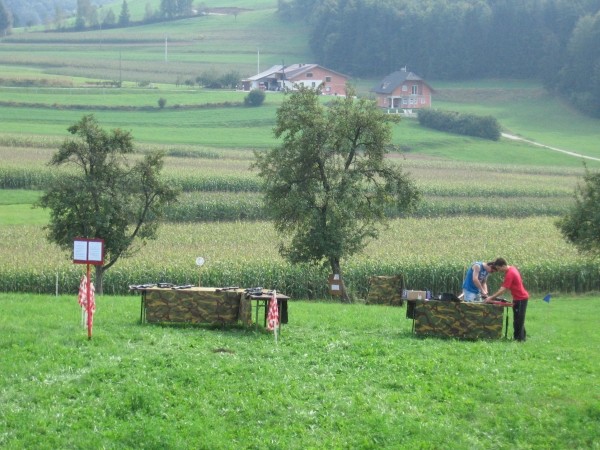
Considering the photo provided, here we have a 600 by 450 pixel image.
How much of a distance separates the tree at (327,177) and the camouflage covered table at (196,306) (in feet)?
43.2

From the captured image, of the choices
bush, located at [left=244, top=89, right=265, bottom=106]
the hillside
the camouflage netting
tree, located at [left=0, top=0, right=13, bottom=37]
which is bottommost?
the camouflage netting

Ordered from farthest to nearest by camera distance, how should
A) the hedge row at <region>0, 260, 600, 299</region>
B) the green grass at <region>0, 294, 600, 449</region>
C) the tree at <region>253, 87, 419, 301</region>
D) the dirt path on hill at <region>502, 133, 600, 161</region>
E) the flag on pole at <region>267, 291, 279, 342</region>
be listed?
the dirt path on hill at <region>502, 133, 600, 161</region>, the hedge row at <region>0, 260, 600, 299</region>, the tree at <region>253, 87, 419, 301</region>, the flag on pole at <region>267, 291, 279, 342</region>, the green grass at <region>0, 294, 600, 449</region>

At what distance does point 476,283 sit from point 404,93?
110757 millimetres

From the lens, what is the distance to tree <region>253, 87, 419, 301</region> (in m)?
36.0

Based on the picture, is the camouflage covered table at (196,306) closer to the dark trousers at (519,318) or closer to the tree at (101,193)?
the dark trousers at (519,318)

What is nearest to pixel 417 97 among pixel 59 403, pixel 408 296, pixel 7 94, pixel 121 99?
pixel 121 99

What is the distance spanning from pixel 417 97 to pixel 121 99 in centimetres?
4009

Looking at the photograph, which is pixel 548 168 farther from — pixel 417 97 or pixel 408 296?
pixel 408 296

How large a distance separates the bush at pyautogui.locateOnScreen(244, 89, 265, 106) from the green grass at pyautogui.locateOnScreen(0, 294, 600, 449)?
99197 millimetres

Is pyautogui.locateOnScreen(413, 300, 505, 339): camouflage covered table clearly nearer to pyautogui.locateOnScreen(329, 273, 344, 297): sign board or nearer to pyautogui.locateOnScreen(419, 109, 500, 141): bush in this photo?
pyautogui.locateOnScreen(329, 273, 344, 297): sign board

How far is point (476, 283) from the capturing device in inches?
960

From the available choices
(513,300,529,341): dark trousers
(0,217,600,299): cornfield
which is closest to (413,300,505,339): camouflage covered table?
(513,300,529,341): dark trousers

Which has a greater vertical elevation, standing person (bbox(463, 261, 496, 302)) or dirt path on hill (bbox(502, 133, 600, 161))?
standing person (bbox(463, 261, 496, 302))

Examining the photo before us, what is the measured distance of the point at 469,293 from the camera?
24.9 meters
